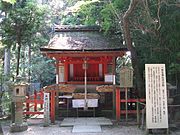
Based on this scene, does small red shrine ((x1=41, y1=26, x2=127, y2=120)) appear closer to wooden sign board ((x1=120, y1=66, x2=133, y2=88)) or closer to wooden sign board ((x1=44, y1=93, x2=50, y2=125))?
wooden sign board ((x1=120, y1=66, x2=133, y2=88))

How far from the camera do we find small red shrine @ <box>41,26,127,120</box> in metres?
12.3

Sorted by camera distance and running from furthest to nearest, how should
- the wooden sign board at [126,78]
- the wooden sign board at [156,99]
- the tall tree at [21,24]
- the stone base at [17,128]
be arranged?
the tall tree at [21,24] < the wooden sign board at [126,78] < the stone base at [17,128] < the wooden sign board at [156,99]

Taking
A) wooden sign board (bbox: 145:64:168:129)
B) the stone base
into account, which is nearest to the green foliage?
the stone base

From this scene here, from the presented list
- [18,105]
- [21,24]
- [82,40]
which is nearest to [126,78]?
[82,40]

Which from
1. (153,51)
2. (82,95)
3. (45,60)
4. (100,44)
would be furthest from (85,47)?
(45,60)

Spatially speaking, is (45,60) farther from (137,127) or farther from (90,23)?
(137,127)

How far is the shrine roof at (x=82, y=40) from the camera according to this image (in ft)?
40.4

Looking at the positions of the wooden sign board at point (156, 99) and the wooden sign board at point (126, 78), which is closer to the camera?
the wooden sign board at point (156, 99)

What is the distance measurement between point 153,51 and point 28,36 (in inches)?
257

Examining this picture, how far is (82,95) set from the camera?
39.6 feet

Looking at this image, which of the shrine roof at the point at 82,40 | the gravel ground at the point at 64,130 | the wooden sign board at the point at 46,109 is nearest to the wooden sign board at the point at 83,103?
the gravel ground at the point at 64,130

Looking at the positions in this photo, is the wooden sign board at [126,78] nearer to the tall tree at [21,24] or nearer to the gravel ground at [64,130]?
the gravel ground at [64,130]

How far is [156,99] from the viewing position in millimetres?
8609

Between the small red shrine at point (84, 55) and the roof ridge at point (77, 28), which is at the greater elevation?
the roof ridge at point (77, 28)
